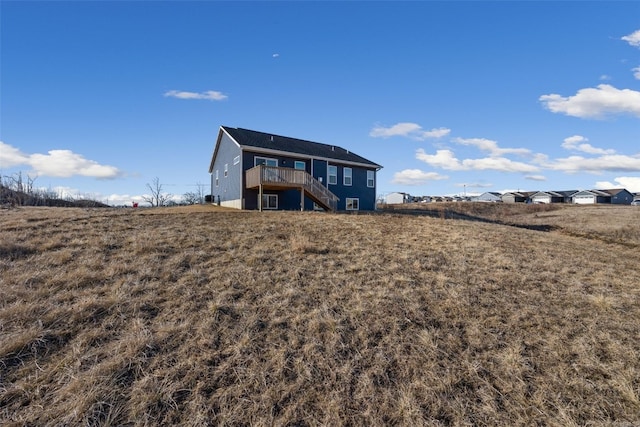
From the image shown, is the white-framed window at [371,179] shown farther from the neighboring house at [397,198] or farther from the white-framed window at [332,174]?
the neighboring house at [397,198]

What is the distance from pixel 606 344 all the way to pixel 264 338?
538cm

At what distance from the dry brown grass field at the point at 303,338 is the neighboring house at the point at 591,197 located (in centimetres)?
7976

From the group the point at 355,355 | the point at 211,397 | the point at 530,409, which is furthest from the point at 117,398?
the point at 530,409

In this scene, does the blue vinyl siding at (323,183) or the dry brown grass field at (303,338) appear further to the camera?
the blue vinyl siding at (323,183)

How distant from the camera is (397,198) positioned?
7956 centimetres

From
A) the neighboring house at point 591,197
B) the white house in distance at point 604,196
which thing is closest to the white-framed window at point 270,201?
the neighboring house at point 591,197

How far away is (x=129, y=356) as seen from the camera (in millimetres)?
3832

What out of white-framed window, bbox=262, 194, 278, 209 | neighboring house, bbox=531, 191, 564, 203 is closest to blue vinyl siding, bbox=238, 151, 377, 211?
white-framed window, bbox=262, 194, 278, 209

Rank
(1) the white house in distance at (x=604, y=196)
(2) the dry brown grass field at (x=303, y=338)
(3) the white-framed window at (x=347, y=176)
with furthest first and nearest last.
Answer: (1) the white house in distance at (x=604, y=196) < (3) the white-framed window at (x=347, y=176) < (2) the dry brown grass field at (x=303, y=338)

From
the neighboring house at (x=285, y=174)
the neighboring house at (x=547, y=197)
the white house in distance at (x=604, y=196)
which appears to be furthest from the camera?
the neighboring house at (x=547, y=197)

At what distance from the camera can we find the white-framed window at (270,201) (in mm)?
19844

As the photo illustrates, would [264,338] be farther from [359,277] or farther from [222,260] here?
[222,260]

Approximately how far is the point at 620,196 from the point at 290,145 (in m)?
86.5

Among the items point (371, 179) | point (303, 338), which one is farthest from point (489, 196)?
point (303, 338)
